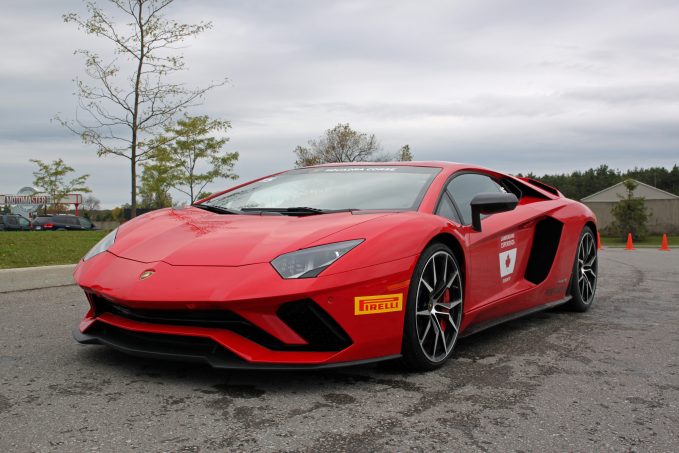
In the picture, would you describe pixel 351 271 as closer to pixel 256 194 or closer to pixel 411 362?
pixel 411 362

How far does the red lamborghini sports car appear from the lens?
9.44 ft

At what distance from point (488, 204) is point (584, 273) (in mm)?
2215

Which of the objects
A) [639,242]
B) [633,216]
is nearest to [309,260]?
[639,242]

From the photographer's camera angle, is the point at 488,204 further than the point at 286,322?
Yes

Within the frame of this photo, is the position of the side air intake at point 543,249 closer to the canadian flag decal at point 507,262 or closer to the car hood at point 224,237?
the canadian flag decal at point 507,262

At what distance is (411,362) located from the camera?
10.7ft

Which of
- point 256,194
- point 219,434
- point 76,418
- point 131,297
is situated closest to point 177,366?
point 131,297

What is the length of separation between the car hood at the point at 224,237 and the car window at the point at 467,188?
30.8 inches

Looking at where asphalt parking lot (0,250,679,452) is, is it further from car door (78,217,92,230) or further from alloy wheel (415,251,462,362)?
car door (78,217,92,230)

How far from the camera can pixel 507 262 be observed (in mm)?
4340

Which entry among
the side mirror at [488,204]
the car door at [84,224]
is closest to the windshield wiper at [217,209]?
the side mirror at [488,204]

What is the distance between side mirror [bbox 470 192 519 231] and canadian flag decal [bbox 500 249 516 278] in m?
0.39

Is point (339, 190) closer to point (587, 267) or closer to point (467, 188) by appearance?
point (467, 188)

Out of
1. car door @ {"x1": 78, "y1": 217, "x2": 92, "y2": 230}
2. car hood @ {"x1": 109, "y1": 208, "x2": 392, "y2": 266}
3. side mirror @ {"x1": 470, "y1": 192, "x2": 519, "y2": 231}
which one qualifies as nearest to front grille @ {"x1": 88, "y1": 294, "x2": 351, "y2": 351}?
car hood @ {"x1": 109, "y1": 208, "x2": 392, "y2": 266}
